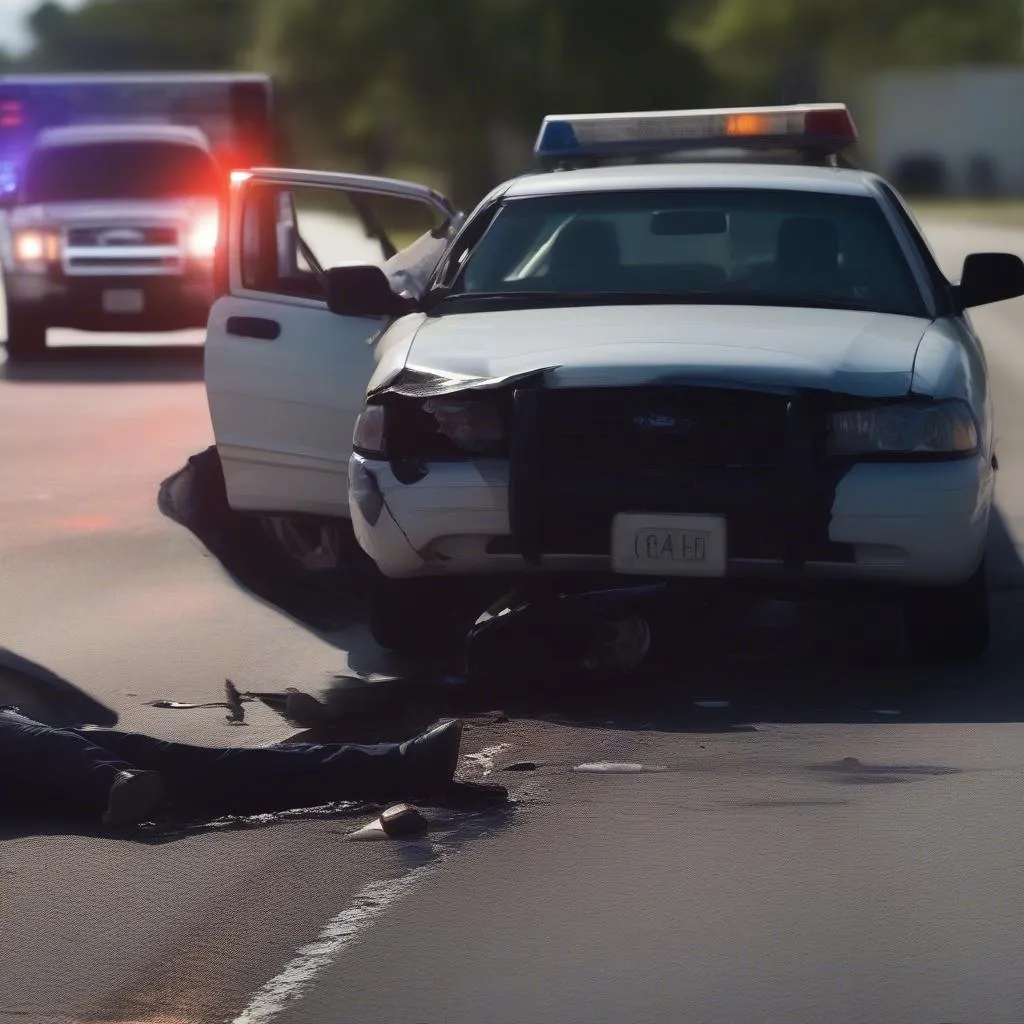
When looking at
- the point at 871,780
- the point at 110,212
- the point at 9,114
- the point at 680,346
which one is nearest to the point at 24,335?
the point at 110,212

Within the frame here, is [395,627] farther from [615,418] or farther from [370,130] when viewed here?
[370,130]

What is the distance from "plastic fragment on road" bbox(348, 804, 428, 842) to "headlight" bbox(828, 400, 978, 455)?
203cm

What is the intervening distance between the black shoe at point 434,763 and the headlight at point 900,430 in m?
1.70

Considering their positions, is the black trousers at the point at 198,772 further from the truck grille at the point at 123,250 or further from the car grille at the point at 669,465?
the truck grille at the point at 123,250

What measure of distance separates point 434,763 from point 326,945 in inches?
48.4

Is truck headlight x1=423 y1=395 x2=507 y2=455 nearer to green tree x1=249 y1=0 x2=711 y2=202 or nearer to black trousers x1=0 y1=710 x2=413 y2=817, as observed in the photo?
black trousers x1=0 y1=710 x2=413 y2=817

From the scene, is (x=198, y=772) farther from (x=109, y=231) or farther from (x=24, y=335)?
(x=24, y=335)

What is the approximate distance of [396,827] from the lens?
5.86 meters

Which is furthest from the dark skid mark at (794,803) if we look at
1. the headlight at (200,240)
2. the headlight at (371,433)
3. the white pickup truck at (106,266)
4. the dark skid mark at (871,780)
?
the headlight at (200,240)

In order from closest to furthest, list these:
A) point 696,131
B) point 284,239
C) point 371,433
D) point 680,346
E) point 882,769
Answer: point 882,769, point 680,346, point 371,433, point 696,131, point 284,239

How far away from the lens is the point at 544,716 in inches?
284

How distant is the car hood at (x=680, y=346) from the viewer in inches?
288

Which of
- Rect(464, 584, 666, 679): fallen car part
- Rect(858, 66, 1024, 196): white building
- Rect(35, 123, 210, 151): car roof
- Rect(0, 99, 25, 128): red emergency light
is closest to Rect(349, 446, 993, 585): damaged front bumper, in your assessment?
Rect(464, 584, 666, 679): fallen car part

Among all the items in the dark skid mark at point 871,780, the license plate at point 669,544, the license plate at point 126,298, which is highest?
the license plate at point 669,544
